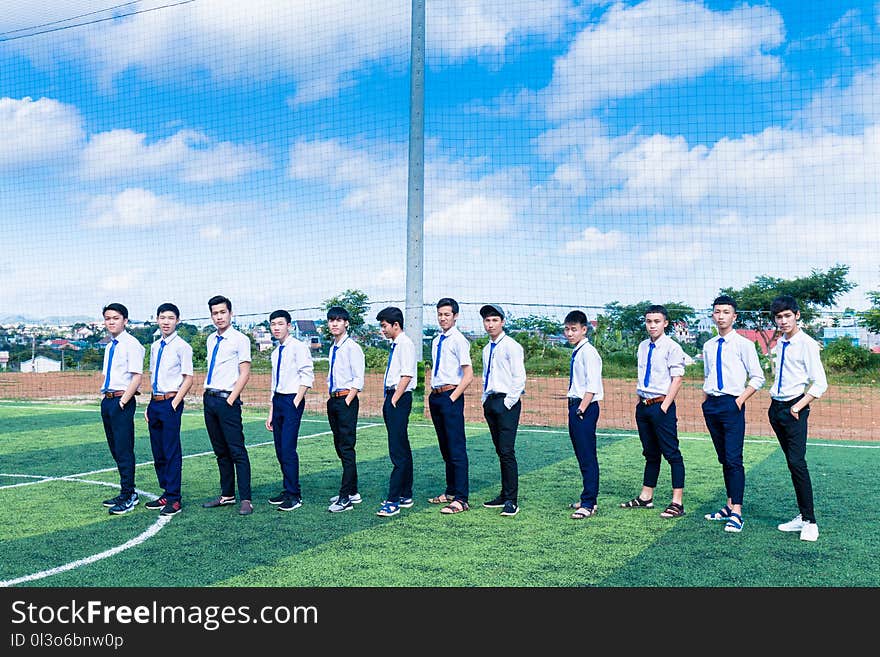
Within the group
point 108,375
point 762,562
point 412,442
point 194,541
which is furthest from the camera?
point 412,442

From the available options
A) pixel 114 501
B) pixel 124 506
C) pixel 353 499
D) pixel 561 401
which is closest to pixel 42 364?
pixel 561 401

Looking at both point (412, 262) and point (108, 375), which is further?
point (412, 262)

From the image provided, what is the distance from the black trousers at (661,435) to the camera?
6000mm

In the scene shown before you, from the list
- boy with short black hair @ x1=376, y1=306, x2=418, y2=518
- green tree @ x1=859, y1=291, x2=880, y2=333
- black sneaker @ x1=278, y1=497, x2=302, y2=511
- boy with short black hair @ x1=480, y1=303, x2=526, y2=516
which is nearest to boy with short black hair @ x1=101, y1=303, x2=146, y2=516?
black sneaker @ x1=278, y1=497, x2=302, y2=511

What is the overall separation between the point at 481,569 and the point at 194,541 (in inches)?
81.1

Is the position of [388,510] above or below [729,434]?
below

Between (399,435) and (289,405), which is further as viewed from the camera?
(289,405)

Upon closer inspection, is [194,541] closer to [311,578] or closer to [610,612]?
[311,578]

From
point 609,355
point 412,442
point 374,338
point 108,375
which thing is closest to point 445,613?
point 108,375

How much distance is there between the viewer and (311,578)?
4.46 m

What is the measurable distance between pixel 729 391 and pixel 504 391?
1.70m

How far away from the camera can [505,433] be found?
617 centimetres

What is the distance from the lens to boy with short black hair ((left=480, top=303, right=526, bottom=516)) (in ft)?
20.2

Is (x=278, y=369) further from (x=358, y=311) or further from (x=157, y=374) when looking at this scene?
(x=358, y=311)
